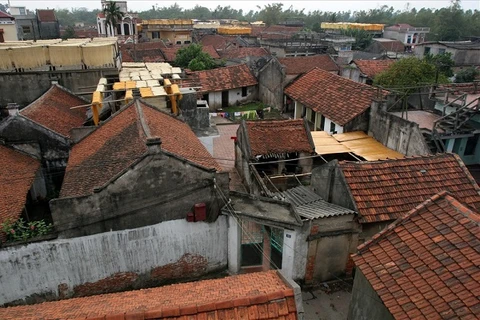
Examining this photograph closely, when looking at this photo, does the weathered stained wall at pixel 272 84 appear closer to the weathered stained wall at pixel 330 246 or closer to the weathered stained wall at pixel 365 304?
the weathered stained wall at pixel 330 246

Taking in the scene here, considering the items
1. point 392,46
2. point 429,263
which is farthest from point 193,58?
point 392,46

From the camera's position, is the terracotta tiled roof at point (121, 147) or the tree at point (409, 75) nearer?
the terracotta tiled roof at point (121, 147)

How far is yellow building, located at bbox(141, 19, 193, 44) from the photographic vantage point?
8125 centimetres

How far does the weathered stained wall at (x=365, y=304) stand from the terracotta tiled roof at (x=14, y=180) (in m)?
12.1

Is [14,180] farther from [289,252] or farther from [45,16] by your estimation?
[45,16]

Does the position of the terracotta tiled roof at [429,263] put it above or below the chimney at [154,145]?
below

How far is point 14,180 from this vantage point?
15641 mm

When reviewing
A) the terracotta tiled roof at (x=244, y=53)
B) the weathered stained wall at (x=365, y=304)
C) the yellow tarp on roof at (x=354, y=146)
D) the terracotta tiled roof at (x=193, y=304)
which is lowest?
the weathered stained wall at (x=365, y=304)

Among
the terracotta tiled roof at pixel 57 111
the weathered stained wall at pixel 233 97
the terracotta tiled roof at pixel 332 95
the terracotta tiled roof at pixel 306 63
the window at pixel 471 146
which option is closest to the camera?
the terracotta tiled roof at pixel 57 111

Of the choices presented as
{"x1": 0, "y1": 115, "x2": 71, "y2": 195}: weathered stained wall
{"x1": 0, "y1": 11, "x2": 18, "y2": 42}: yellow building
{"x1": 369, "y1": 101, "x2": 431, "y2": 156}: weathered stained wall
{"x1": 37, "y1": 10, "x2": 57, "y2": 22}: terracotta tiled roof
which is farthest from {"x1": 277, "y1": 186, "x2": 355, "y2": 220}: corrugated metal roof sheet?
{"x1": 37, "y1": 10, "x2": 57, "y2": 22}: terracotta tiled roof

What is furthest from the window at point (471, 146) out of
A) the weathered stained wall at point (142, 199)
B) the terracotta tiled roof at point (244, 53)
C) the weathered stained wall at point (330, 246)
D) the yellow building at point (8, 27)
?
the yellow building at point (8, 27)

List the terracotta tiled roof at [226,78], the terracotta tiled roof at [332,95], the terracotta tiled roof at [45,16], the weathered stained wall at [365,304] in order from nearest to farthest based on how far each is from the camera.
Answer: the weathered stained wall at [365,304], the terracotta tiled roof at [332,95], the terracotta tiled roof at [226,78], the terracotta tiled roof at [45,16]

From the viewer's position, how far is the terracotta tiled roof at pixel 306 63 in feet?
133

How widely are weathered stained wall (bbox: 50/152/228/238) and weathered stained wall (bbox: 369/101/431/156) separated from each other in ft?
38.4
